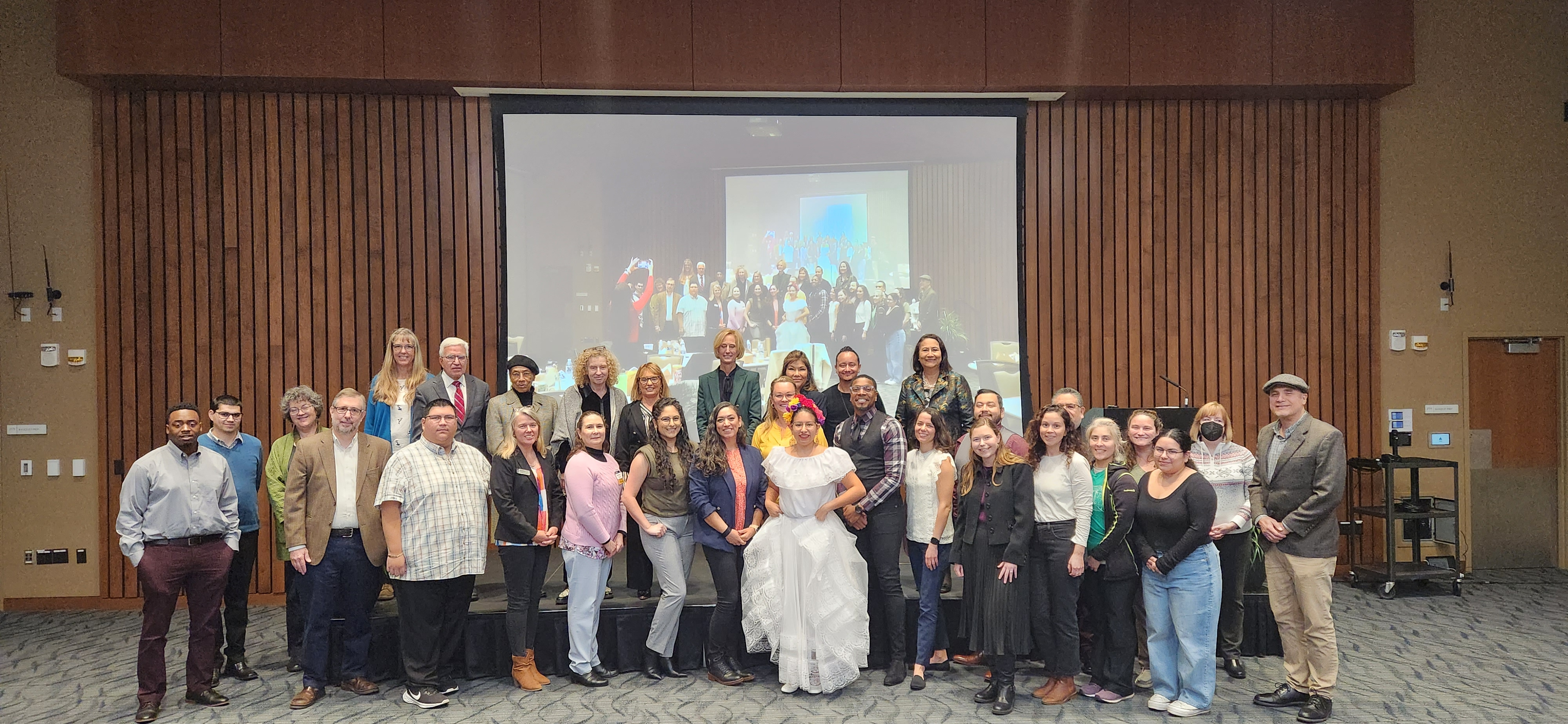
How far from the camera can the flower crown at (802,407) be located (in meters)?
4.49

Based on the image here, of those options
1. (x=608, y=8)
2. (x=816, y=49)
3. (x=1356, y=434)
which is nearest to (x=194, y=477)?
(x=608, y=8)

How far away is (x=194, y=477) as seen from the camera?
4.18m

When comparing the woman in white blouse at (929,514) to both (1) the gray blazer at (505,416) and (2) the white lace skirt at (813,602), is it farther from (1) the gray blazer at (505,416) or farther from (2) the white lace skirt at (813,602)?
(1) the gray blazer at (505,416)

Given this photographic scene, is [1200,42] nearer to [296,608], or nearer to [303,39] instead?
[303,39]

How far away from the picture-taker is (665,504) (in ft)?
15.1

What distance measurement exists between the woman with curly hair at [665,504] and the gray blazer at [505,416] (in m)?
0.74

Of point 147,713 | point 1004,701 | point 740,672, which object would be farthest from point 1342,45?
point 147,713

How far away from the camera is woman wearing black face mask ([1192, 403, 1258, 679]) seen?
444 cm

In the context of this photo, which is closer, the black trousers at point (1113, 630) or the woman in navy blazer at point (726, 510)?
the black trousers at point (1113, 630)

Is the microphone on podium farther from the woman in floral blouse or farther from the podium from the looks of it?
the woman in floral blouse

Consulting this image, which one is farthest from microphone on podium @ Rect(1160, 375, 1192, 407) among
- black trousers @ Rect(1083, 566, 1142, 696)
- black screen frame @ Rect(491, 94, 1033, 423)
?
black trousers @ Rect(1083, 566, 1142, 696)

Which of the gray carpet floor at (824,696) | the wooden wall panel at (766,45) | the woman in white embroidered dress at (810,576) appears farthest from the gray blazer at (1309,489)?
the wooden wall panel at (766,45)

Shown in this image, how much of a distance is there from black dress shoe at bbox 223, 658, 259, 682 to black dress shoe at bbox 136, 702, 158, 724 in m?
0.52

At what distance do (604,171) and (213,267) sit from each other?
2.73m
